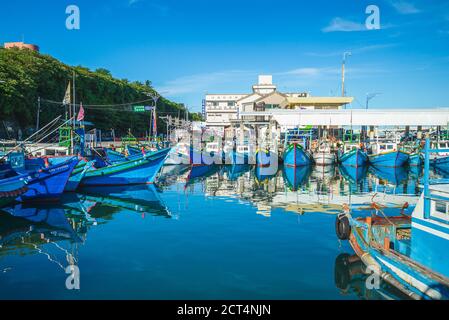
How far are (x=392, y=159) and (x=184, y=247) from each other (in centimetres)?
3340

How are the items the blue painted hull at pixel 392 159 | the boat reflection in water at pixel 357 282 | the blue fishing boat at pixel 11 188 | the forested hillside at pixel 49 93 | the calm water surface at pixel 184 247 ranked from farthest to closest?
the forested hillside at pixel 49 93
the blue painted hull at pixel 392 159
the blue fishing boat at pixel 11 188
the calm water surface at pixel 184 247
the boat reflection in water at pixel 357 282

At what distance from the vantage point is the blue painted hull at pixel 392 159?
3888 cm

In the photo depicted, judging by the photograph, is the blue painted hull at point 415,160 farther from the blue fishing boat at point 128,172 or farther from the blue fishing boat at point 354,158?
the blue fishing boat at point 128,172

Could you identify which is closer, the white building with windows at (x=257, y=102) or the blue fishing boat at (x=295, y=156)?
the blue fishing boat at (x=295, y=156)

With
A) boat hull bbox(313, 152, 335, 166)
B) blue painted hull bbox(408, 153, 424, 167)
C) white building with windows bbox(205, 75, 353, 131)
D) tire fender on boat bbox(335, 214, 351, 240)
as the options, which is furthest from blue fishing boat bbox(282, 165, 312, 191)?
white building with windows bbox(205, 75, 353, 131)

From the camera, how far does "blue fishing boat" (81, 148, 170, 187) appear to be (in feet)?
81.1

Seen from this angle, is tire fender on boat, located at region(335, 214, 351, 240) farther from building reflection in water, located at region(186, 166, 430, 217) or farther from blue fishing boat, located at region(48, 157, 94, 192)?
blue fishing boat, located at region(48, 157, 94, 192)

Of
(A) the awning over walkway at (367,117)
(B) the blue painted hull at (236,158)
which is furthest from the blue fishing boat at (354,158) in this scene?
(B) the blue painted hull at (236,158)

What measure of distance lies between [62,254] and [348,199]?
15230 mm

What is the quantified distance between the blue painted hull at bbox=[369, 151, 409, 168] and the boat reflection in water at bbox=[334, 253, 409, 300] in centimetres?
3171

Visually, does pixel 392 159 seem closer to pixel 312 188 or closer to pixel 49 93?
pixel 312 188

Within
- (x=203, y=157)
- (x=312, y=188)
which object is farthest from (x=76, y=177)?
(x=203, y=157)

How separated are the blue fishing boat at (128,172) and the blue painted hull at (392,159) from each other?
25.2 meters

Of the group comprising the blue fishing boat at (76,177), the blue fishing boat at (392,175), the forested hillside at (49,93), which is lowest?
the blue fishing boat at (392,175)
